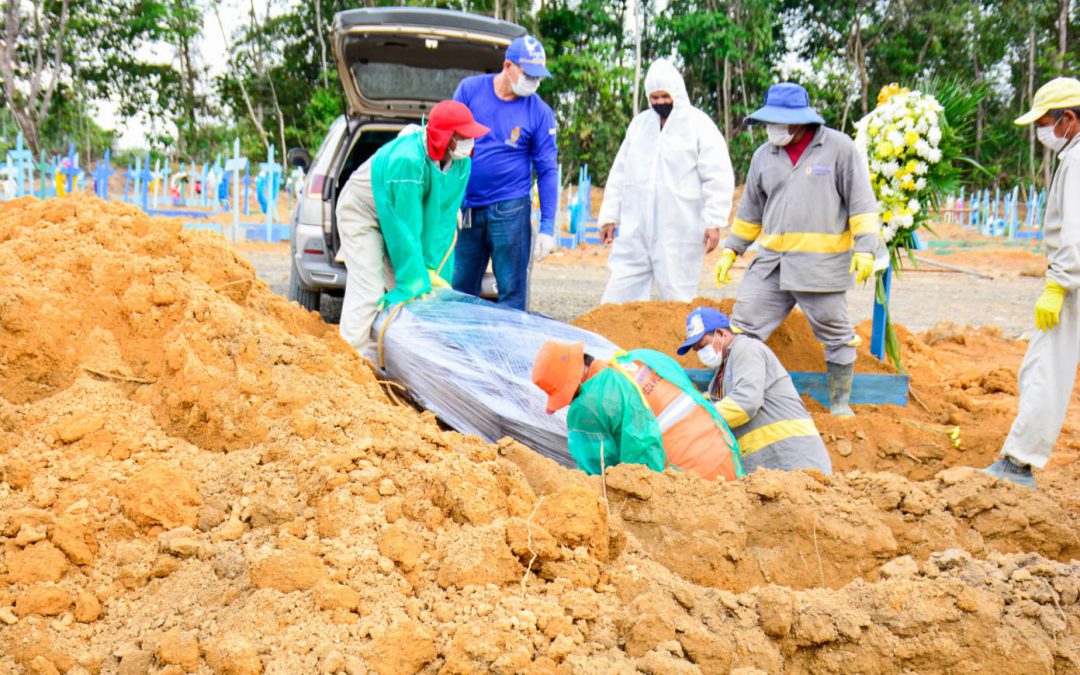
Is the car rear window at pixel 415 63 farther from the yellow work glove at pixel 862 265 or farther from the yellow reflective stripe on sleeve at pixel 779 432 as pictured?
the yellow reflective stripe on sleeve at pixel 779 432

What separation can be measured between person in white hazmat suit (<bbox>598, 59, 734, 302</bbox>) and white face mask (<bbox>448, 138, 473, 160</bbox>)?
1508mm

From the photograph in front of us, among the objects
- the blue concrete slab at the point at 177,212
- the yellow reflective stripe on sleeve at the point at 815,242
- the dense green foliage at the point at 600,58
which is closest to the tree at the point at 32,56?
the dense green foliage at the point at 600,58

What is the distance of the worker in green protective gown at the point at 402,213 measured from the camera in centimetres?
461

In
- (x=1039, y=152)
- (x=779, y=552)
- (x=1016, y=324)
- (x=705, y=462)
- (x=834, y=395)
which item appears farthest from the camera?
(x=1039, y=152)

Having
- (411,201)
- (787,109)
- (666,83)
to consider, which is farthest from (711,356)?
(666,83)

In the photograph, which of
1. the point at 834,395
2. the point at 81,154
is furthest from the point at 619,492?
the point at 81,154

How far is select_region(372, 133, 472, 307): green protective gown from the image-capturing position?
463cm

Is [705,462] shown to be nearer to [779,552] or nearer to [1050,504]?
[779,552]

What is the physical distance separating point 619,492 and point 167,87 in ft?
88.9

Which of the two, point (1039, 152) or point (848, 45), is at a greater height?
→ point (848, 45)

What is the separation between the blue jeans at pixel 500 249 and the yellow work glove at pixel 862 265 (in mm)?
1923

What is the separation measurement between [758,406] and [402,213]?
199 centimetres

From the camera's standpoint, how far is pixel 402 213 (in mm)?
4664

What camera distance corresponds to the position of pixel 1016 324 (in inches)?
372
